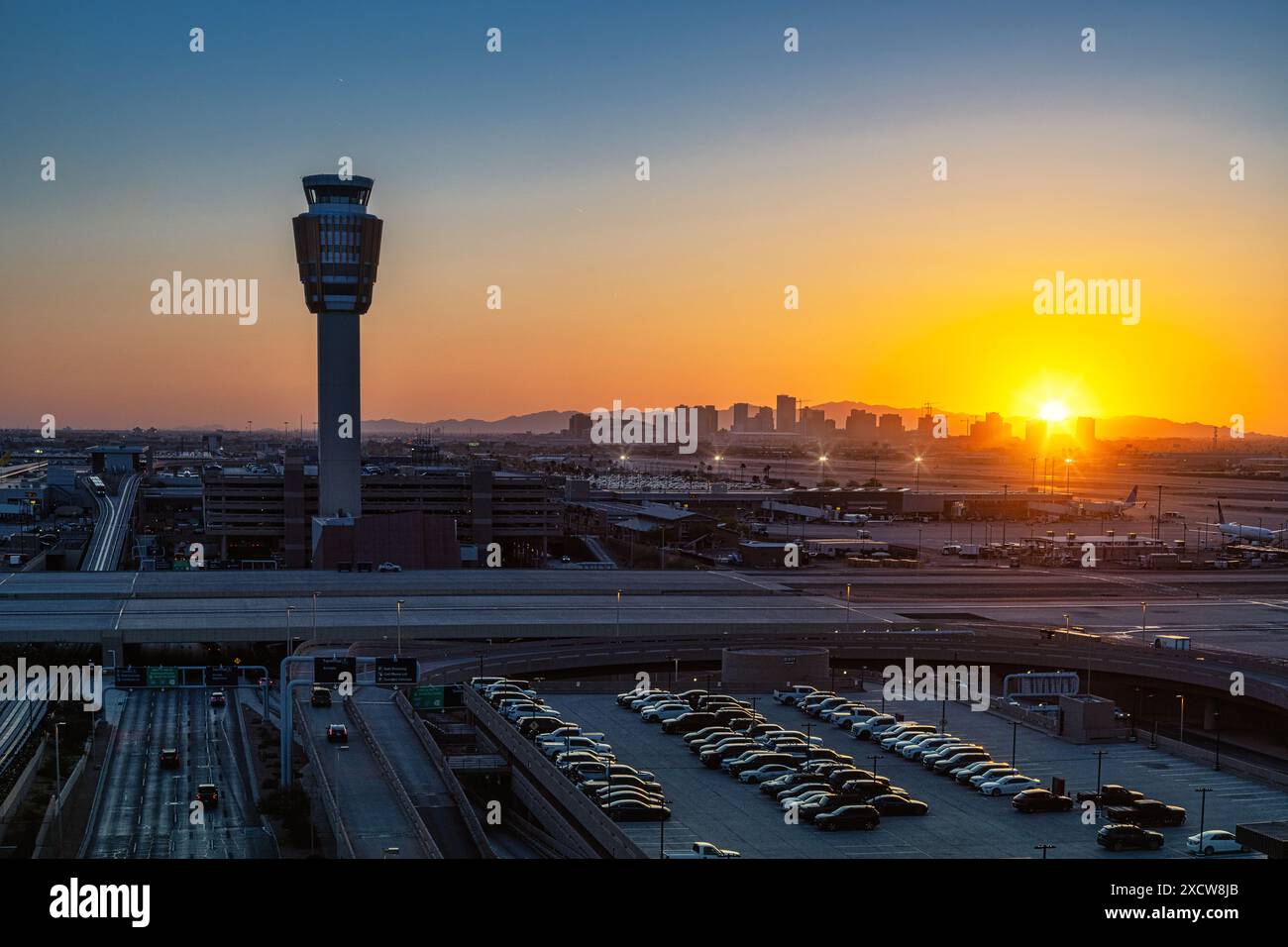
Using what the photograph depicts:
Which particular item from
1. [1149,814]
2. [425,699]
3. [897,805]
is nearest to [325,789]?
[425,699]

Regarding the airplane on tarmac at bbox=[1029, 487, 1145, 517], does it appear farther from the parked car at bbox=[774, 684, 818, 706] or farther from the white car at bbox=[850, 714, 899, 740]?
the white car at bbox=[850, 714, 899, 740]

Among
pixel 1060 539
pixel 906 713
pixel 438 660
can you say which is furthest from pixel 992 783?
pixel 1060 539

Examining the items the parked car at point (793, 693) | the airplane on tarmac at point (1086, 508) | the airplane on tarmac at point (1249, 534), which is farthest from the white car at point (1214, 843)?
the airplane on tarmac at point (1086, 508)

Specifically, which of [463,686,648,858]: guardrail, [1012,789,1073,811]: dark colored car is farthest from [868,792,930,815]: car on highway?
[463,686,648,858]: guardrail

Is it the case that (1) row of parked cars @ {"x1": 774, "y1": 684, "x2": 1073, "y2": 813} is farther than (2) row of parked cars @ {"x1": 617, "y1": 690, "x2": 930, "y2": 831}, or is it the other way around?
(1) row of parked cars @ {"x1": 774, "y1": 684, "x2": 1073, "y2": 813}

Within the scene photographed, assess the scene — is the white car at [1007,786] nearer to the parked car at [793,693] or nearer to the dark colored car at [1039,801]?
the dark colored car at [1039,801]
